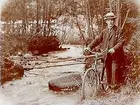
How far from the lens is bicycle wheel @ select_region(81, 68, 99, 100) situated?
3312 millimetres

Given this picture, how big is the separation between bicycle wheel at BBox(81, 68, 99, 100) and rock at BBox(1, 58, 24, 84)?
40 cm

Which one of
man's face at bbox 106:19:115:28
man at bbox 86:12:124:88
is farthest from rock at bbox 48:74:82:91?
man's face at bbox 106:19:115:28

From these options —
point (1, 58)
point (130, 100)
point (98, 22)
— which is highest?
point (98, 22)

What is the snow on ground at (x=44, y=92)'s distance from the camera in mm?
3289

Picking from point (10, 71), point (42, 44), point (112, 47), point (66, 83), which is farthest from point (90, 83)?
point (10, 71)

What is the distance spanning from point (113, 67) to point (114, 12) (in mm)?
337

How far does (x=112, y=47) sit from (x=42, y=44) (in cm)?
44

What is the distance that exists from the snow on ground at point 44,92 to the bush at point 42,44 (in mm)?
45

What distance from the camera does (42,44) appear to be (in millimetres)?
3371

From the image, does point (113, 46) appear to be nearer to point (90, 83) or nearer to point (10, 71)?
point (90, 83)

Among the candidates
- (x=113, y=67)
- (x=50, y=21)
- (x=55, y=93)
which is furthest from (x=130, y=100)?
(x=50, y=21)

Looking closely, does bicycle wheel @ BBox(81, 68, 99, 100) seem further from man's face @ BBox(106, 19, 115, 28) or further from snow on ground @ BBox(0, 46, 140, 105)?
man's face @ BBox(106, 19, 115, 28)

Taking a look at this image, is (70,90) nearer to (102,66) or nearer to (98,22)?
(102,66)

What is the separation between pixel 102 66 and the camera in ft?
10.9
